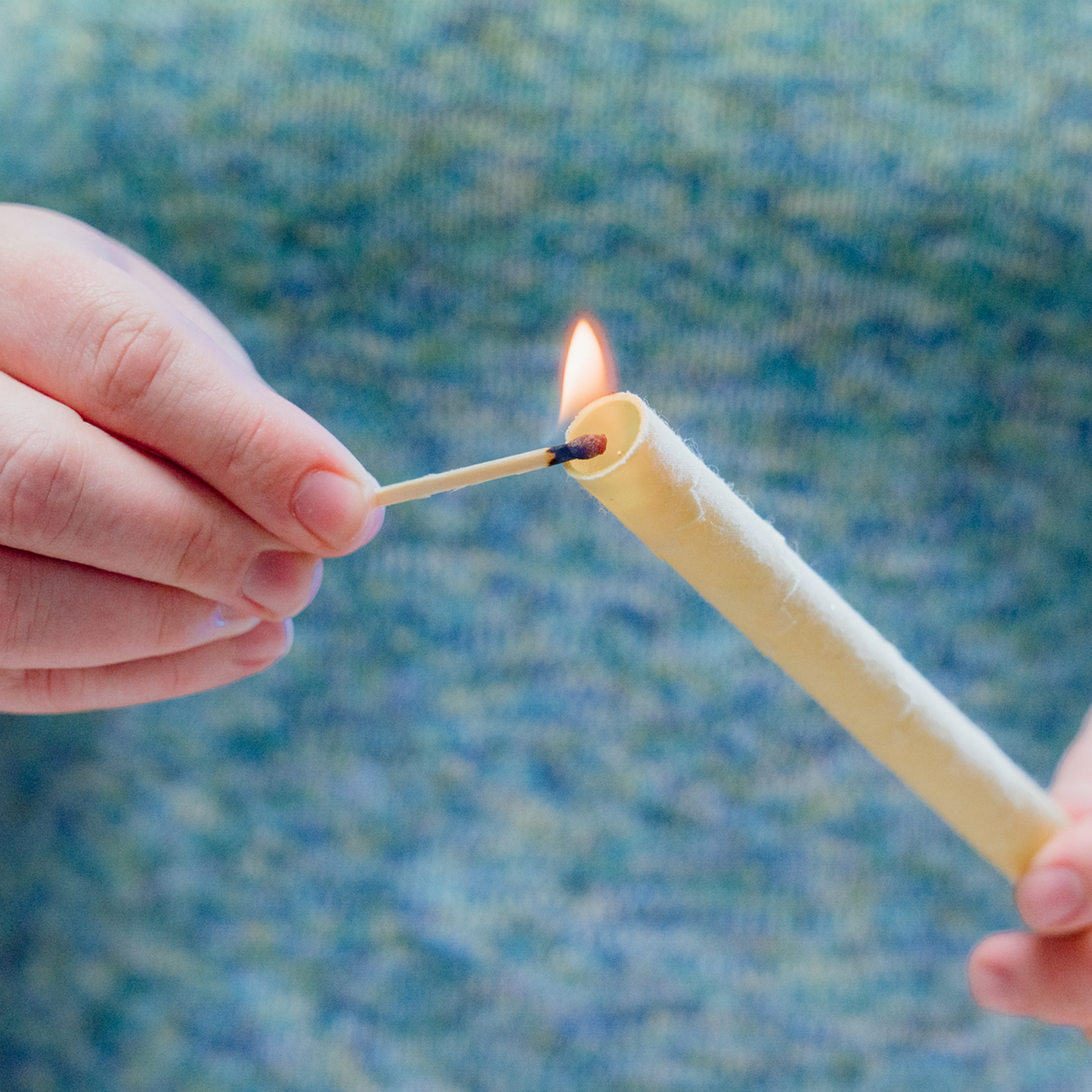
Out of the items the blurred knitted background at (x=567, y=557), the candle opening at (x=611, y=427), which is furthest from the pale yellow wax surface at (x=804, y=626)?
the blurred knitted background at (x=567, y=557)

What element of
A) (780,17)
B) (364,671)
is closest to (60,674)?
(364,671)

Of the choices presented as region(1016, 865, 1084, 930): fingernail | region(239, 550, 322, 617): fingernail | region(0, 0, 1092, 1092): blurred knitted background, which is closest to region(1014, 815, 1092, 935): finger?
region(1016, 865, 1084, 930): fingernail

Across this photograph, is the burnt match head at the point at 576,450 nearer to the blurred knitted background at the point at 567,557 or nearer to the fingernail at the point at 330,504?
the fingernail at the point at 330,504

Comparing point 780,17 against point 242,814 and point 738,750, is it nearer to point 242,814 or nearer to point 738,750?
point 738,750

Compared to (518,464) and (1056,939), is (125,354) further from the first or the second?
(1056,939)

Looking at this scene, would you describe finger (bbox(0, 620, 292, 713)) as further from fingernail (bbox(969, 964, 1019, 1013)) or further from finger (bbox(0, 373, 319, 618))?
fingernail (bbox(969, 964, 1019, 1013))

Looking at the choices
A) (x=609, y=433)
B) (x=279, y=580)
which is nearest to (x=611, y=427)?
(x=609, y=433)

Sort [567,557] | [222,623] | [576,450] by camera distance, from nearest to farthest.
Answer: [576,450] → [222,623] → [567,557]
